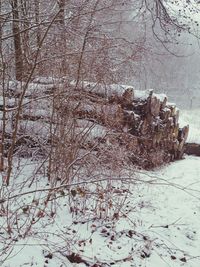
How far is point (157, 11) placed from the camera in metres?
5.96

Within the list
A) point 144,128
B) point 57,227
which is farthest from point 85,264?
point 144,128

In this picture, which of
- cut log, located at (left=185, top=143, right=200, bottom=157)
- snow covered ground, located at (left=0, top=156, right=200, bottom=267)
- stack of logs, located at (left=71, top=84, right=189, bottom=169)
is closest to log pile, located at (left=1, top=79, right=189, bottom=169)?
stack of logs, located at (left=71, top=84, right=189, bottom=169)

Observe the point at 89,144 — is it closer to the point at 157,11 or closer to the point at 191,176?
the point at 157,11

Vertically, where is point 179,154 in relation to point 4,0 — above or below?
below

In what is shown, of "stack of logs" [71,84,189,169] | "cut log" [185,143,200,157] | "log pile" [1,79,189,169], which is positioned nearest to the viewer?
"log pile" [1,79,189,169]

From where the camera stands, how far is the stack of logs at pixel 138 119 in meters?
6.10

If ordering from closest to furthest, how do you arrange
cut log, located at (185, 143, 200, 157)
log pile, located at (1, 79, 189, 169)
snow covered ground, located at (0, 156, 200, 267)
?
snow covered ground, located at (0, 156, 200, 267) → log pile, located at (1, 79, 189, 169) → cut log, located at (185, 143, 200, 157)

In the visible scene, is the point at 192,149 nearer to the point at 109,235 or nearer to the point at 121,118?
the point at 121,118

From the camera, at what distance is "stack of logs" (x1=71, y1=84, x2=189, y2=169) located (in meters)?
6.10

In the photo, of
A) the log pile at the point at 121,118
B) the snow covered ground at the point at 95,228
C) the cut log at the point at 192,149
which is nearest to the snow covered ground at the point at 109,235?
the snow covered ground at the point at 95,228

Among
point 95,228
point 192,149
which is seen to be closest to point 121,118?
point 95,228

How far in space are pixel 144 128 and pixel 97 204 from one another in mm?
3250

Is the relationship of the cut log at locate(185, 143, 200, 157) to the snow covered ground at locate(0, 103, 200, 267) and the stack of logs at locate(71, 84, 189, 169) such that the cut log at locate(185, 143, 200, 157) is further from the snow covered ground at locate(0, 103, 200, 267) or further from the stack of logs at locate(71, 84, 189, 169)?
the snow covered ground at locate(0, 103, 200, 267)

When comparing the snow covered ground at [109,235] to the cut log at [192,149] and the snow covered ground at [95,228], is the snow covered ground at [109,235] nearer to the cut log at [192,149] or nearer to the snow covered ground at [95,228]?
the snow covered ground at [95,228]
